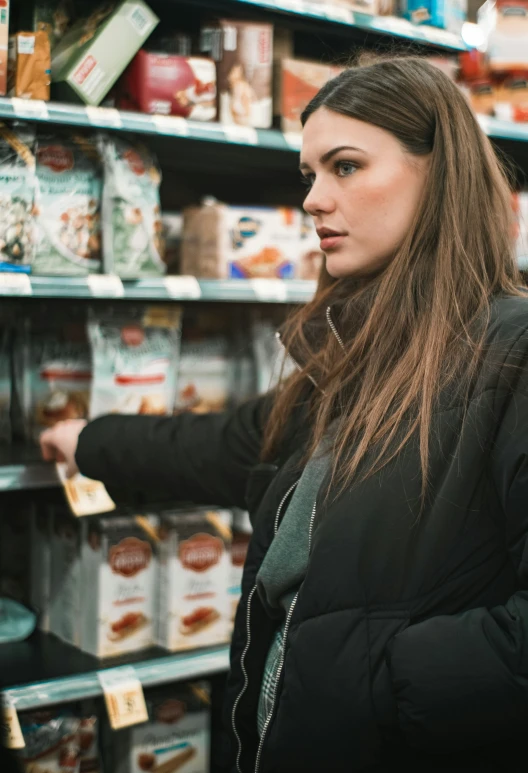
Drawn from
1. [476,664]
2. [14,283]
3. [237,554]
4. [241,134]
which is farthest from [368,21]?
[476,664]

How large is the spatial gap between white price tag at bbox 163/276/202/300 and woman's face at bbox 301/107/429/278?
1.97 ft

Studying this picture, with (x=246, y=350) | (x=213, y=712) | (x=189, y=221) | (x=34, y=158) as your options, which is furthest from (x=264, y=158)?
(x=213, y=712)

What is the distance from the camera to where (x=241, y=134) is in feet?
7.01

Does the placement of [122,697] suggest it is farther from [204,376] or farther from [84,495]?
[204,376]

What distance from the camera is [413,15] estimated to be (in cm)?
246

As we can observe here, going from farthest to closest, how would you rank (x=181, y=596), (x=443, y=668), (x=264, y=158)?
(x=264, y=158) < (x=181, y=596) < (x=443, y=668)

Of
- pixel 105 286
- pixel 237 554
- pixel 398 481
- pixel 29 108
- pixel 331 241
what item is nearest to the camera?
pixel 398 481

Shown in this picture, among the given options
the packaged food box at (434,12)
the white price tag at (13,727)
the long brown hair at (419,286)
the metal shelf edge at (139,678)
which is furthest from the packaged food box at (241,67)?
the white price tag at (13,727)

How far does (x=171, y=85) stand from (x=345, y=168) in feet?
2.60

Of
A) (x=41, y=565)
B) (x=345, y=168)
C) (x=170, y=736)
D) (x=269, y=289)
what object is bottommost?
(x=170, y=736)

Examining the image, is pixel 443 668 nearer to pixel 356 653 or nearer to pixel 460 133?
pixel 356 653

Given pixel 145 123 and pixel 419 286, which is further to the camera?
pixel 145 123

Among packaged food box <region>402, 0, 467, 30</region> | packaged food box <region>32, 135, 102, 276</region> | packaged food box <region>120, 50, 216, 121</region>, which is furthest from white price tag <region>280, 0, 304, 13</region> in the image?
packaged food box <region>32, 135, 102, 276</region>

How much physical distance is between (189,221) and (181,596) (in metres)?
0.98
